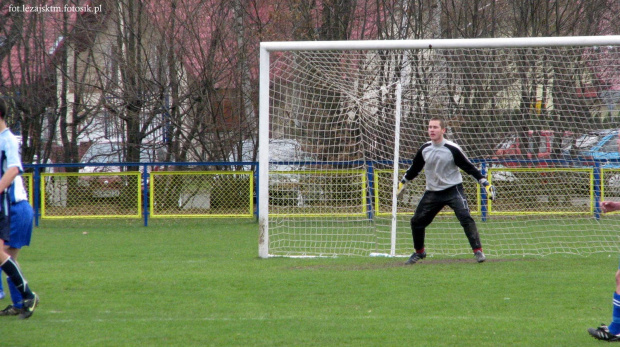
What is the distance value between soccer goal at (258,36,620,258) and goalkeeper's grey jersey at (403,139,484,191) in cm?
Result: 100

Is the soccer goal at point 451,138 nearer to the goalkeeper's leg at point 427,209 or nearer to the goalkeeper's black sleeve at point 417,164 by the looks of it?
the goalkeeper's black sleeve at point 417,164

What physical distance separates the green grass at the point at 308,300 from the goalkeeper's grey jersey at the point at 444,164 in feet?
3.41

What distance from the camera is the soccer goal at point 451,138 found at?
11.4m

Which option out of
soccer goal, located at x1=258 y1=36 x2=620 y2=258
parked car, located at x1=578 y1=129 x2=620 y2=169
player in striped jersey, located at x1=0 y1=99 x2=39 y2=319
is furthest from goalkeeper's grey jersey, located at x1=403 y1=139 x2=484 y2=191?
player in striped jersey, located at x1=0 y1=99 x2=39 y2=319

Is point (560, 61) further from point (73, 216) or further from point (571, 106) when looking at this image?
point (73, 216)

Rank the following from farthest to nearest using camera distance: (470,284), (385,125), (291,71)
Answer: (385,125), (291,71), (470,284)

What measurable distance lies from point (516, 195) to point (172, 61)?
9.29 m

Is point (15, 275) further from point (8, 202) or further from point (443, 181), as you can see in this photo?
point (443, 181)

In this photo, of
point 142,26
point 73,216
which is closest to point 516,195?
point 73,216

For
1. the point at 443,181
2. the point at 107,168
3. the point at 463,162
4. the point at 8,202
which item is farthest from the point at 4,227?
the point at 107,168

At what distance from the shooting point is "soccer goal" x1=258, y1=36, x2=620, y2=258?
11359mm

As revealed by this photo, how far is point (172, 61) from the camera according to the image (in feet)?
60.7

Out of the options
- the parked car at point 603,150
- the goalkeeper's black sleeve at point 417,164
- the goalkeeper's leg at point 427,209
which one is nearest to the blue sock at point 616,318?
the goalkeeper's leg at point 427,209

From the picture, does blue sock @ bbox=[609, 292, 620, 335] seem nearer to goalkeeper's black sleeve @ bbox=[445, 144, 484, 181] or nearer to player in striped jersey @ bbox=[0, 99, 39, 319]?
goalkeeper's black sleeve @ bbox=[445, 144, 484, 181]
